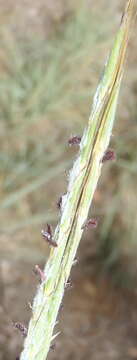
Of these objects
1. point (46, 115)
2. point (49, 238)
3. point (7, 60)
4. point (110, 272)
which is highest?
point (7, 60)

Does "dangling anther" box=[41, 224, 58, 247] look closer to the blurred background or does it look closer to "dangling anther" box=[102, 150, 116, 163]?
"dangling anther" box=[102, 150, 116, 163]

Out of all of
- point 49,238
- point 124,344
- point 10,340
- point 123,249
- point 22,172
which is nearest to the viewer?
point 49,238

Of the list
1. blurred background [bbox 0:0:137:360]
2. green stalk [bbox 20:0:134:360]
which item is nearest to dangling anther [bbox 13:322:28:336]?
green stalk [bbox 20:0:134:360]

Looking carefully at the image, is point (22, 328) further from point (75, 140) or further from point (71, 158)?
point (71, 158)

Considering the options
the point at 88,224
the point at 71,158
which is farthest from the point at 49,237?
the point at 71,158

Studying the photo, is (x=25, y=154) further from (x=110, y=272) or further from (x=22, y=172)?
(x=110, y=272)

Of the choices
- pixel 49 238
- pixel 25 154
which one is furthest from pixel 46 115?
pixel 49 238

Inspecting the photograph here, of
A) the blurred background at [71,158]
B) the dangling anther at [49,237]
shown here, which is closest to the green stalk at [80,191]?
the dangling anther at [49,237]
